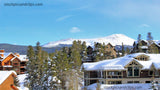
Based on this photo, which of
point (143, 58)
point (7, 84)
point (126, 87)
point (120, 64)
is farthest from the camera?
point (143, 58)

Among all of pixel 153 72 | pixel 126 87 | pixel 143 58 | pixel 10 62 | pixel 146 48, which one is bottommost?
pixel 126 87

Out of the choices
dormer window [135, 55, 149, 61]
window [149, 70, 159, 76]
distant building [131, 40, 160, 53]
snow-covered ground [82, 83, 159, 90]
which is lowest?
snow-covered ground [82, 83, 159, 90]

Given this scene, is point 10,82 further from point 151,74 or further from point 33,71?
point 151,74

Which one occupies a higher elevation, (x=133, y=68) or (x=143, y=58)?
(x=143, y=58)

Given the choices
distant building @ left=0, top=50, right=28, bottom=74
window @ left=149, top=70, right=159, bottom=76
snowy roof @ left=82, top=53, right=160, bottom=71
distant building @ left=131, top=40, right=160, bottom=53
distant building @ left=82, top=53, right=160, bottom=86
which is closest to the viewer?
snowy roof @ left=82, top=53, right=160, bottom=71

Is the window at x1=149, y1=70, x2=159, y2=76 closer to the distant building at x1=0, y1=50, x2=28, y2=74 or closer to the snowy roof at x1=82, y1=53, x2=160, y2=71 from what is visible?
the snowy roof at x1=82, y1=53, x2=160, y2=71

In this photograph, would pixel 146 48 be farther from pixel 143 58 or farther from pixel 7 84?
pixel 7 84

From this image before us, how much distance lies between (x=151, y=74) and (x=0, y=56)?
49721 mm

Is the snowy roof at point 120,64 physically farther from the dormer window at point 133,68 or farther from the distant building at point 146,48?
the distant building at point 146,48

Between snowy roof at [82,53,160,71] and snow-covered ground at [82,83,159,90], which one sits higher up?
snowy roof at [82,53,160,71]

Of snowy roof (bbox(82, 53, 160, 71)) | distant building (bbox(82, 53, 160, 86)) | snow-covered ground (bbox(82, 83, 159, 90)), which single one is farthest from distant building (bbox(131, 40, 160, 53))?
snow-covered ground (bbox(82, 83, 159, 90))

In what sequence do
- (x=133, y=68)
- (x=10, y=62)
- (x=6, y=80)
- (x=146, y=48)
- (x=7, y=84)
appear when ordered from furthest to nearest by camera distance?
(x=10, y=62), (x=146, y=48), (x=133, y=68), (x=7, y=84), (x=6, y=80)

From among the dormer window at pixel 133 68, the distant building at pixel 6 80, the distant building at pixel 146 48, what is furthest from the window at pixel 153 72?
the distant building at pixel 6 80

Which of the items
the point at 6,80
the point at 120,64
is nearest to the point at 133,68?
the point at 120,64
